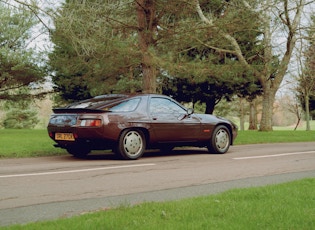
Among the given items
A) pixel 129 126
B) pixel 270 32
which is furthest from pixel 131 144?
pixel 270 32

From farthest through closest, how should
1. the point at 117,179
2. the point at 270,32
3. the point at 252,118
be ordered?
the point at 252,118 → the point at 270,32 → the point at 117,179

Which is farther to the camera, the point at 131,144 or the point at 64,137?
the point at 131,144

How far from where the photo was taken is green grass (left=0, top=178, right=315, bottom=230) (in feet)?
11.7

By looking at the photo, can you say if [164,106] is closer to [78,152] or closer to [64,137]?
[78,152]

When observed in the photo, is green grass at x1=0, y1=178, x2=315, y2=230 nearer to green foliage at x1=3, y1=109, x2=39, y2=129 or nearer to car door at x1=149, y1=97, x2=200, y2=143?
car door at x1=149, y1=97, x2=200, y2=143

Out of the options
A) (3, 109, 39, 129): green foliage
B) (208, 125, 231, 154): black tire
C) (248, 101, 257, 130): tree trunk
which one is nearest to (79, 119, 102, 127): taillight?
(208, 125, 231, 154): black tire

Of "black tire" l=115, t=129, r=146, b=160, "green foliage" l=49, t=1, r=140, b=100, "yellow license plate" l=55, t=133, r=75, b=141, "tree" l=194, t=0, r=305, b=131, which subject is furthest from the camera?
"tree" l=194, t=0, r=305, b=131

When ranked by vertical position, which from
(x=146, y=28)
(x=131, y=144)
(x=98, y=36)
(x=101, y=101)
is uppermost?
(x=146, y=28)

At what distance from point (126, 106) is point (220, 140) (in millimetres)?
2817

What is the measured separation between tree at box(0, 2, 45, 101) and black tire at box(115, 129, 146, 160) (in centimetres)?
1625

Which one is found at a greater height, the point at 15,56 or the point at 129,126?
the point at 15,56

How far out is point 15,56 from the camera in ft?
78.0

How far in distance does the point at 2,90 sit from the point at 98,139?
19.8 m

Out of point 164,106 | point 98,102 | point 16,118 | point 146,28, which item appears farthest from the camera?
point 16,118
